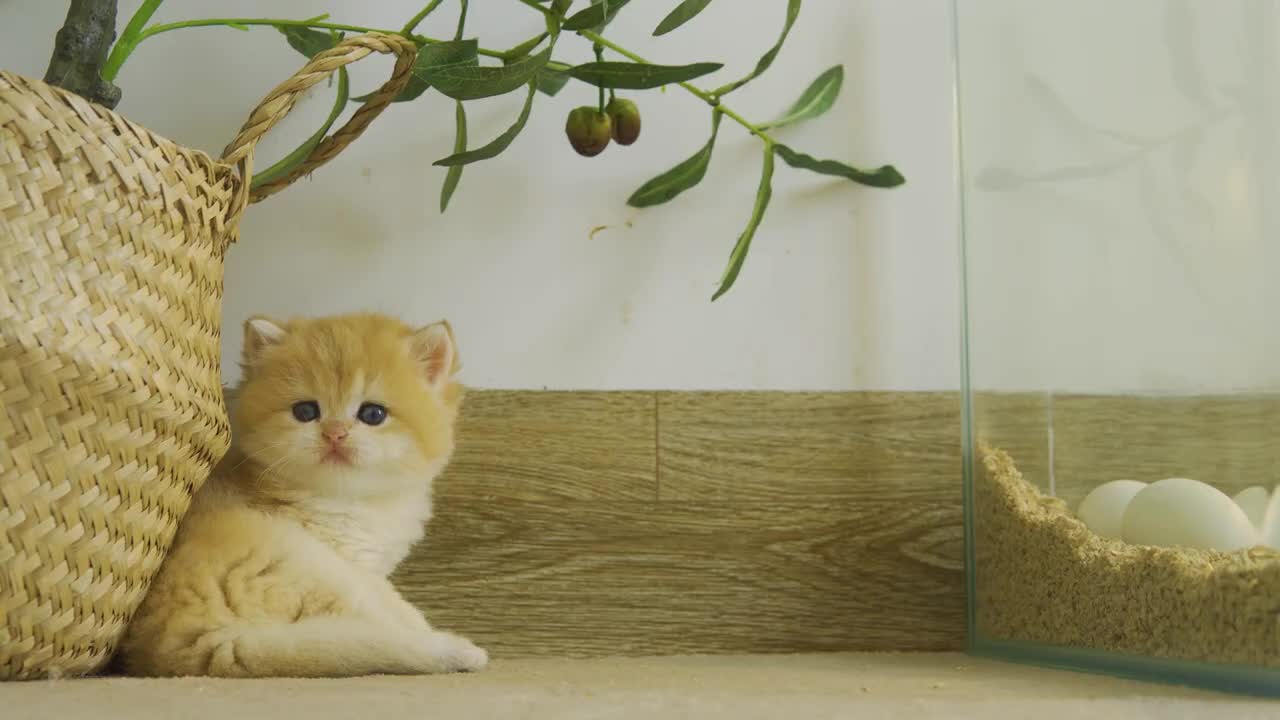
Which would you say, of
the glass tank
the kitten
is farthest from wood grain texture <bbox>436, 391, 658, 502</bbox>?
the glass tank

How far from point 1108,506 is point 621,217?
57 centimetres

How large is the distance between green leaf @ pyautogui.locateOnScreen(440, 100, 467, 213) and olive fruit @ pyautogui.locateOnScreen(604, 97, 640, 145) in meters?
0.14

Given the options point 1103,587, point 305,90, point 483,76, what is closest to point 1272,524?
point 1103,587

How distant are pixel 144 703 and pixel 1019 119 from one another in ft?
2.88

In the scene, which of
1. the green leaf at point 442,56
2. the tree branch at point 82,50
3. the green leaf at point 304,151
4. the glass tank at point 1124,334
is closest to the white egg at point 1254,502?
the glass tank at point 1124,334

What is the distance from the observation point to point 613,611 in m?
1.13

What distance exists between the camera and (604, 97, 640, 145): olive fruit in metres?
1.05

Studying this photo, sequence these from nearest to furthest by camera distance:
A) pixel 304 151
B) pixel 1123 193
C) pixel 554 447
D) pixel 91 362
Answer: pixel 91 362
pixel 1123 193
pixel 304 151
pixel 554 447

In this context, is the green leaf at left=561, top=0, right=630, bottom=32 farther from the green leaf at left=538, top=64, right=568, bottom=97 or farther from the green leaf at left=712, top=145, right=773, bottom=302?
the green leaf at left=712, top=145, right=773, bottom=302

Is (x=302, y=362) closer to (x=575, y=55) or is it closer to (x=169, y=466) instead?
(x=169, y=466)

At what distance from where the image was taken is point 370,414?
36.4 inches

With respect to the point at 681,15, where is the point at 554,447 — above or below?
below

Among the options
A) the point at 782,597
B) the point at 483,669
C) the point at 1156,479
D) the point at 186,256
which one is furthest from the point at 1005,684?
the point at 186,256

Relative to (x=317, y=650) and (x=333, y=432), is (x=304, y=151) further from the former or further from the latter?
(x=317, y=650)
